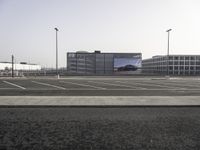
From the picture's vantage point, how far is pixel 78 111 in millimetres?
11172

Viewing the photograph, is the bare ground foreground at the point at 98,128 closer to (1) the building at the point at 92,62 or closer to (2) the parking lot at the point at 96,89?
(2) the parking lot at the point at 96,89

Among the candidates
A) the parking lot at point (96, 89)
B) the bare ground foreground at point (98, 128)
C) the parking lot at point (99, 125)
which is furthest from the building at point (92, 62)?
the bare ground foreground at point (98, 128)

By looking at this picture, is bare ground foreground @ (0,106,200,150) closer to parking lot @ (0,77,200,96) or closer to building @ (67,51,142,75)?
parking lot @ (0,77,200,96)

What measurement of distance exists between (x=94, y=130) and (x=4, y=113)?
16.1ft

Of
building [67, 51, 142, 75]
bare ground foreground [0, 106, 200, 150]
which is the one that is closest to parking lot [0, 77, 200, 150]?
bare ground foreground [0, 106, 200, 150]

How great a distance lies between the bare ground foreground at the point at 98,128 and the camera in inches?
248

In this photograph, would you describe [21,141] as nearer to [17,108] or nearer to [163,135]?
[163,135]

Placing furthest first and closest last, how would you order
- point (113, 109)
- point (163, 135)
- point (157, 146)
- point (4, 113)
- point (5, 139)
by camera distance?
point (113, 109), point (4, 113), point (163, 135), point (5, 139), point (157, 146)

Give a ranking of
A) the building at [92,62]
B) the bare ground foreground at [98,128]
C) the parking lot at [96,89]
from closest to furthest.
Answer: the bare ground foreground at [98,128]
the parking lot at [96,89]
the building at [92,62]

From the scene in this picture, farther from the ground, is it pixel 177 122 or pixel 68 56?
pixel 68 56

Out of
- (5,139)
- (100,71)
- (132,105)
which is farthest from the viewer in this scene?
(100,71)

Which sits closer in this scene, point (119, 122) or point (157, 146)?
point (157, 146)

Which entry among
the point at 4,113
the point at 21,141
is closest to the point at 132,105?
the point at 4,113

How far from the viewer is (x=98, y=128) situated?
26.3ft
